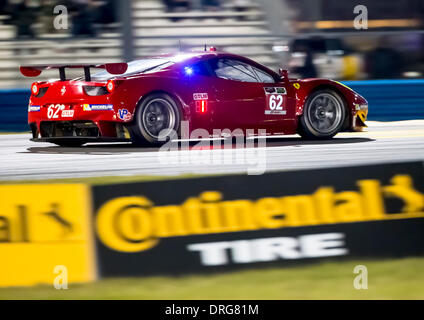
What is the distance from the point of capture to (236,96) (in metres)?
9.91

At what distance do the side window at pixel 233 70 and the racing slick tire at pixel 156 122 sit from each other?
79 cm

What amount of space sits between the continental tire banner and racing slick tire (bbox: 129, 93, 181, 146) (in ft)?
14.8

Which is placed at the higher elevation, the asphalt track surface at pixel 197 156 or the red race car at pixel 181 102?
the red race car at pixel 181 102

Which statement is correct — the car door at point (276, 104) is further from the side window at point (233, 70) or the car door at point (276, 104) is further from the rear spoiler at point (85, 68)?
Result: the rear spoiler at point (85, 68)

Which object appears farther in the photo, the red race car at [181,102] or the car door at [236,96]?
the car door at [236,96]

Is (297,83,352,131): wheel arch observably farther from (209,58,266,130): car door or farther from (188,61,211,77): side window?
(188,61,211,77): side window

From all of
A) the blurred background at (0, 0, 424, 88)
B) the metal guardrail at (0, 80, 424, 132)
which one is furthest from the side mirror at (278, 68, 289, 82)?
the blurred background at (0, 0, 424, 88)

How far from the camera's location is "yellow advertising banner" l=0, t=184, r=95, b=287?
4.74 metres

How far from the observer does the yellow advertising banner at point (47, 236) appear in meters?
4.74

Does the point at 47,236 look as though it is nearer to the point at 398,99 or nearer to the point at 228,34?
the point at 398,99

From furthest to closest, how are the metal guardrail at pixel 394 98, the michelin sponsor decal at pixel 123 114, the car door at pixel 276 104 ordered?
the metal guardrail at pixel 394 98
the car door at pixel 276 104
the michelin sponsor decal at pixel 123 114

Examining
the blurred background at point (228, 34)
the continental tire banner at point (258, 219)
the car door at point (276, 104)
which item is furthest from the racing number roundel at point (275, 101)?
the continental tire banner at point (258, 219)

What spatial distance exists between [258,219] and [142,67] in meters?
5.15

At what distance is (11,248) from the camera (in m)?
4.77
